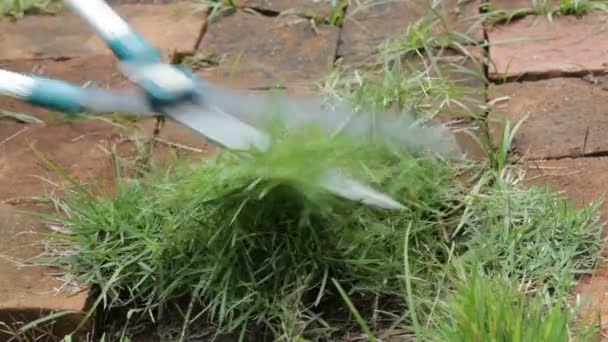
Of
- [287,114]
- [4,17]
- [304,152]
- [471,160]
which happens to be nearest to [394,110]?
[471,160]

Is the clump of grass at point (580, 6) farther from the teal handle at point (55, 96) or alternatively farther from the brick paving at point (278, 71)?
the teal handle at point (55, 96)

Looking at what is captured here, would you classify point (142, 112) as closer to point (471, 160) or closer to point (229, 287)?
point (229, 287)

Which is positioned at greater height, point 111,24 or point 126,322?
point 111,24

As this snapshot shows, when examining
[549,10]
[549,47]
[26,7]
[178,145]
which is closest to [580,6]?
[549,10]

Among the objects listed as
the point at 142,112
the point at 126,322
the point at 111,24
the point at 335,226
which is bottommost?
the point at 126,322

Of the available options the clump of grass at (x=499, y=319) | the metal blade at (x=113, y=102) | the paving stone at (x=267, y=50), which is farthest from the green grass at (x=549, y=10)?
the clump of grass at (x=499, y=319)

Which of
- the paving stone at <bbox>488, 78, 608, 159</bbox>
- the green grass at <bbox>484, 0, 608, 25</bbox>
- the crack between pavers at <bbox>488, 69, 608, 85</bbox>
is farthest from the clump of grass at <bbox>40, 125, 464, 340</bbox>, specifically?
the green grass at <bbox>484, 0, 608, 25</bbox>
